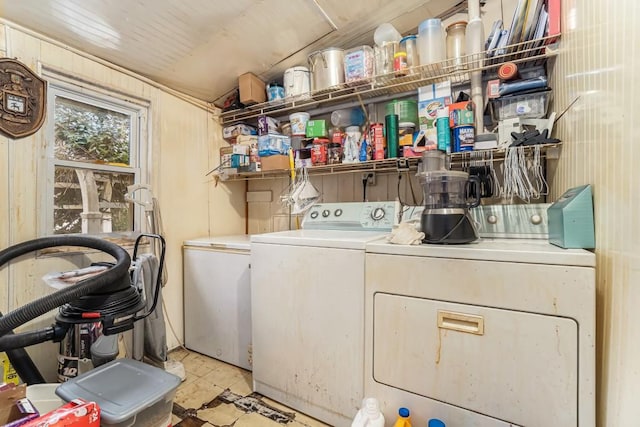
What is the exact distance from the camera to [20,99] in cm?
147

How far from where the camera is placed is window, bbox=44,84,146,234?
1.65 metres

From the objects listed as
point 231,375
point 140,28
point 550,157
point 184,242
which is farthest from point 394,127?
point 231,375

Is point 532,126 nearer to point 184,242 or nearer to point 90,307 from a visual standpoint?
point 90,307

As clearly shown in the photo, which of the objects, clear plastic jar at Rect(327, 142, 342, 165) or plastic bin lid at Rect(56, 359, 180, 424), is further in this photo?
clear plastic jar at Rect(327, 142, 342, 165)

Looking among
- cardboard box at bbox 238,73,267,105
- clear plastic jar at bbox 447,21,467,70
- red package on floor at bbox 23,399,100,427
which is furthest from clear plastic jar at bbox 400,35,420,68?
red package on floor at bbox 23,399,100,427

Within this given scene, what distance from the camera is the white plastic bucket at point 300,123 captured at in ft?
7.20

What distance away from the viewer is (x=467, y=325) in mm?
1092

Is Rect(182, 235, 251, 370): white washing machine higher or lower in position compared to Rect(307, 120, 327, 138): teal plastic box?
lower

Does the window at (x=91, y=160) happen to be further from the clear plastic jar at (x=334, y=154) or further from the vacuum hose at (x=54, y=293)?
the clear plastic jar at (x=334, y=154)

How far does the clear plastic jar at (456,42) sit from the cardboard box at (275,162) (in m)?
1.23

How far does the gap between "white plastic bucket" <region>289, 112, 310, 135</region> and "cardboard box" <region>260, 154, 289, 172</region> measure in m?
0.21

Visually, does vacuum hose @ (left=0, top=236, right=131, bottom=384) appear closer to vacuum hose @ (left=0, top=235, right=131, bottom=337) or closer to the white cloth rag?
vacuum hose @ (left=0, top=235, right=131, bottom=337)

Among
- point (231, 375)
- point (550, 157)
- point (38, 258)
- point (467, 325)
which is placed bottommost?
point (231, 375)

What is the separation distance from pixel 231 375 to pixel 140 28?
221cm
